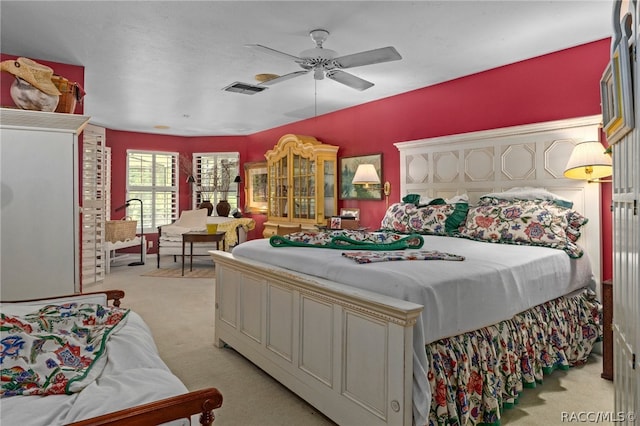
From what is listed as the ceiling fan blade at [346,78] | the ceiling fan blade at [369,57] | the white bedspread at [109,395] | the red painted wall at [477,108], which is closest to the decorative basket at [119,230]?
the red painted wall at [477,108]

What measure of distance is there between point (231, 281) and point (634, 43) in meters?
2.69

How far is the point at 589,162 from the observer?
2.85m

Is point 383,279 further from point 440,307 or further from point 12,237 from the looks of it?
point 12,237

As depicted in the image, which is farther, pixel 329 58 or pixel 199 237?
pixel 199 237

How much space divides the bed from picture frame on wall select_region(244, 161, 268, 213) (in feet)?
18.5

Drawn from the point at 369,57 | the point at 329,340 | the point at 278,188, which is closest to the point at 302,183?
the point at 278,188

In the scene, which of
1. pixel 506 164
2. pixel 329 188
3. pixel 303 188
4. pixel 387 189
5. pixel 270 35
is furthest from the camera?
pixel 303 188

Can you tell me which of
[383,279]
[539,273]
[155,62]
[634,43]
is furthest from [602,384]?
[155,62]

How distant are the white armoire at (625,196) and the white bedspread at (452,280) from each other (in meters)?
0.60

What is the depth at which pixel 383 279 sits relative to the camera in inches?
74.2

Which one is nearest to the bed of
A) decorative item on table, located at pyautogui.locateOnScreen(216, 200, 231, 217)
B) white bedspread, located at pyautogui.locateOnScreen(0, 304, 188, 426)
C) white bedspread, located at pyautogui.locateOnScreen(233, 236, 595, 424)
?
white bedspread, located at pyautogui.locateOnScreen(0, 304, 188, 426)

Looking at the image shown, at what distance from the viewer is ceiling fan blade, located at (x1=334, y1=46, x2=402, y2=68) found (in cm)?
261

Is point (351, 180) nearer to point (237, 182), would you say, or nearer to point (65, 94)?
point (237, 182)

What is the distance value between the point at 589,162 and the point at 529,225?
1.99 feet
